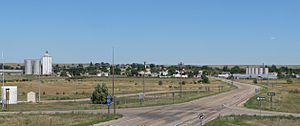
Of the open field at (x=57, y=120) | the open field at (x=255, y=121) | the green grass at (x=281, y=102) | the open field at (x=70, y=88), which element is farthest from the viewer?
the open field at (x=70, y=88)

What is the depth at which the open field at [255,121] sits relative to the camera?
39781mm

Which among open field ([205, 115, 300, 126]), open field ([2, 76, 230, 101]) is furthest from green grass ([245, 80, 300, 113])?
open field ([2, 76, 230, 101])

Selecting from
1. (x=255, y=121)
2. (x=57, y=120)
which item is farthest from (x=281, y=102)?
(x=57, y=120)

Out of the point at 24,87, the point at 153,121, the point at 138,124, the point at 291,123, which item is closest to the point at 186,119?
the point at 153,121

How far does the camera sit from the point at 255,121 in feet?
140

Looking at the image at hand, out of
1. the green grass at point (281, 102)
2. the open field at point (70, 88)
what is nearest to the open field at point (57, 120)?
the green grass at point (281, 102)

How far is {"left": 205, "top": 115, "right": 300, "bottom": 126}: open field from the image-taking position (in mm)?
39781

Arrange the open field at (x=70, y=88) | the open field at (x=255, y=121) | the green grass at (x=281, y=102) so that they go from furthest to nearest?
the open field at (x=70, y=88) < the green grass at (x=281, y=102) < the open field at (x=255, y=121)

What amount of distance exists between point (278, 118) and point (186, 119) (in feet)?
29.7

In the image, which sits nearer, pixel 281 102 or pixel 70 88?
pixel 281 102

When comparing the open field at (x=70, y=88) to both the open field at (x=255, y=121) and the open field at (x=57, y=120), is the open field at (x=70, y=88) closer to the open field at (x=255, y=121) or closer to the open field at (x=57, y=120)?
the open field at (x=57, y=120)

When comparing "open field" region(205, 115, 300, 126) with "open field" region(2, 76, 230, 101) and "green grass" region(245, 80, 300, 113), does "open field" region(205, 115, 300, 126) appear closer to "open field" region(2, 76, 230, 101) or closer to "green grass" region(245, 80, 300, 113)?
"green grass" region(245, 80, 300, 113)

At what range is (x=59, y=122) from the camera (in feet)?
131

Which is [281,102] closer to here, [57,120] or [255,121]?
[255,121]
